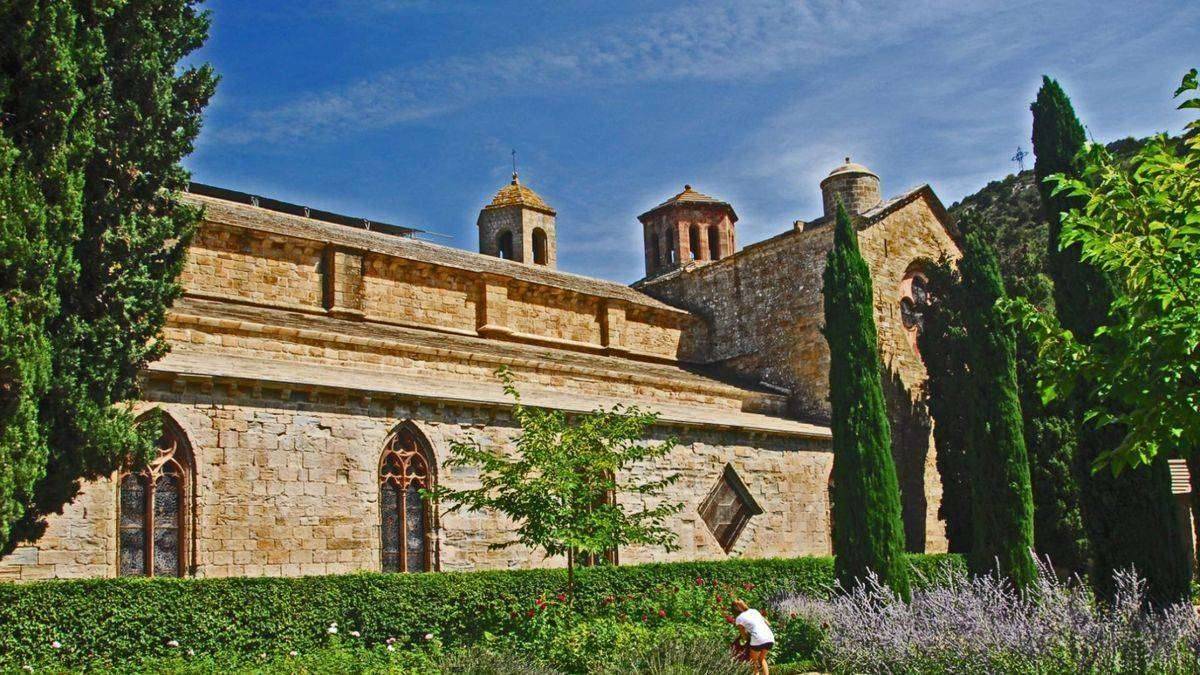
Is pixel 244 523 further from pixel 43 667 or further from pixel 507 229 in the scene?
pixel 507 229

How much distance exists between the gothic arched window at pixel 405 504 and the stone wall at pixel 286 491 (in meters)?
0.20

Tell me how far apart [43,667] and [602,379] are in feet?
44.1

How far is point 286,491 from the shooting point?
52.9ft

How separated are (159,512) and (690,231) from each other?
22.6 meters

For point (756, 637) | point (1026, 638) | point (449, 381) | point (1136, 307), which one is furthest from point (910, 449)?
point (1136, 307)

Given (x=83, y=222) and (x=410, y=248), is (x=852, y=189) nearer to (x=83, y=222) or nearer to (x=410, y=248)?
(x=410, y=248)

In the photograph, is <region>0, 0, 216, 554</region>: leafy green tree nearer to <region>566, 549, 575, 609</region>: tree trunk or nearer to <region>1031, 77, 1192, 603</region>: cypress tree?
<region>566, 549, 575, 609</region>: tree trunk

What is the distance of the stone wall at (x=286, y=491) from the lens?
1427 centimetres

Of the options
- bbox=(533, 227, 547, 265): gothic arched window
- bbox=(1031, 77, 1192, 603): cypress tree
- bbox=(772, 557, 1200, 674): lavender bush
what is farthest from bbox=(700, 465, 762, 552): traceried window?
bbox=(533, 227, 547, 265): gothic arched window

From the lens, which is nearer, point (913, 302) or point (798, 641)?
point (798, 641)

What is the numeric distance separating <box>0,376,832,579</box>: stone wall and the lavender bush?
24.2ft

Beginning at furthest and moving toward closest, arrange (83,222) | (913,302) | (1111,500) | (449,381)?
1. (913,302)
2. (449,381)
3. (1111,500)
4. (83,222)

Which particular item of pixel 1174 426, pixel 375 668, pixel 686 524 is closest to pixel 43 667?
pixel 375 668

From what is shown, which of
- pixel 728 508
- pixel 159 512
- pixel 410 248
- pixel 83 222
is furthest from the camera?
pixel 410 248
